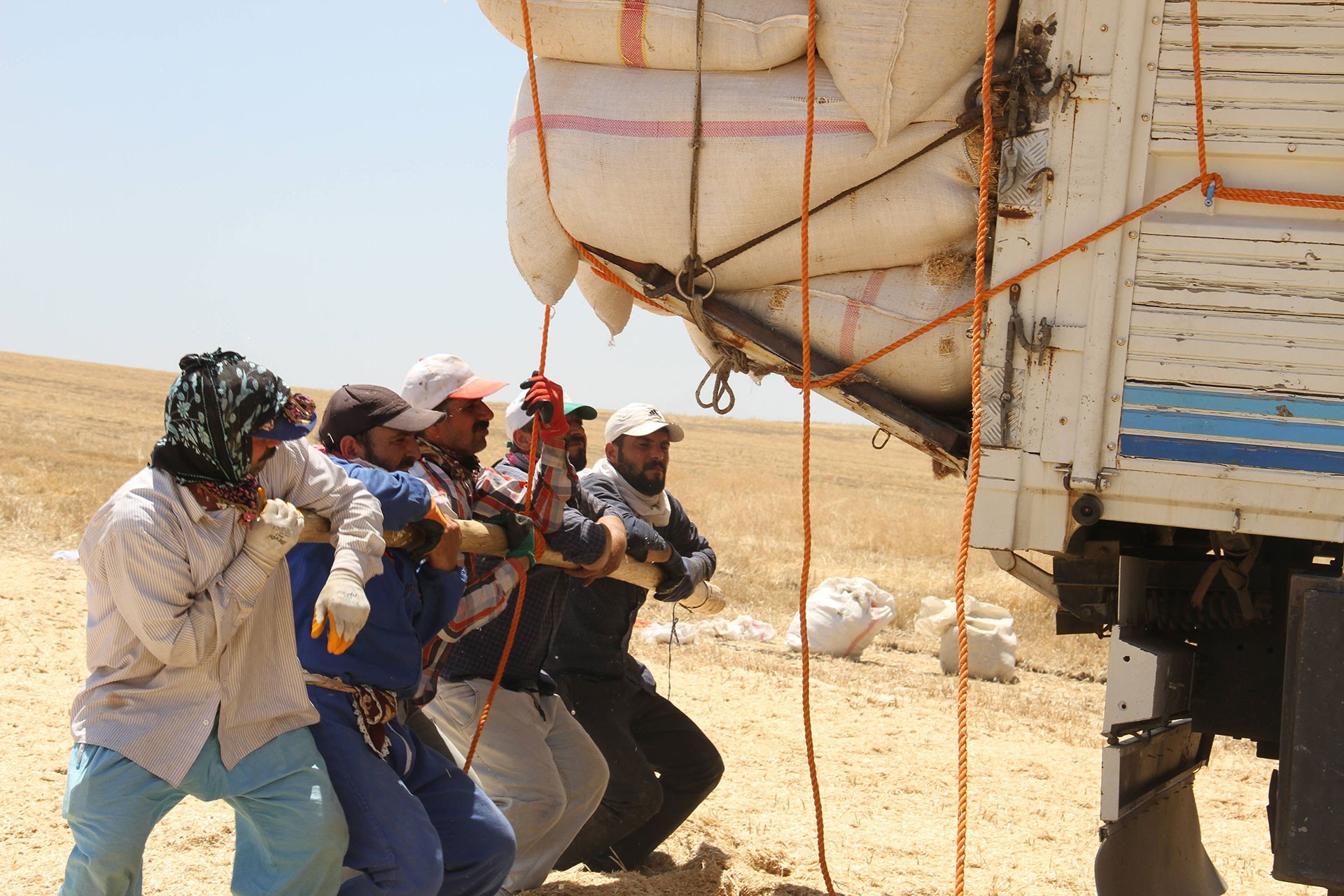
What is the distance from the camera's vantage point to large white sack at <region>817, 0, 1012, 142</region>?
316 cm

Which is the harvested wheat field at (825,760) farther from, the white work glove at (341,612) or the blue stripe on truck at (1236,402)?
the blue stripe on truck at (1236,402)

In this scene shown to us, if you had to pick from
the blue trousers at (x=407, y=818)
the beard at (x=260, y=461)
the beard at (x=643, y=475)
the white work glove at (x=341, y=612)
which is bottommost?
the blue trousers at (x=407, y=818)

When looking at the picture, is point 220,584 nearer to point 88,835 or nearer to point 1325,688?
point 88,835

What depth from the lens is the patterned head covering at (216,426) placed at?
2666 millimetres

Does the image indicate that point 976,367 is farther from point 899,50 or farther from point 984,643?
point 984,643

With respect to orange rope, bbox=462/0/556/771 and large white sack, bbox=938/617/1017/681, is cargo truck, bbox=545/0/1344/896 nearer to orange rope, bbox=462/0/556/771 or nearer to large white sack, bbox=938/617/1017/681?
orange rope, bbox=462/0/556/771

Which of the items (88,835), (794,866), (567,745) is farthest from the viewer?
(794,866)

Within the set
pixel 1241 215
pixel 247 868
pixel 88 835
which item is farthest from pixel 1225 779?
pixel 88 835

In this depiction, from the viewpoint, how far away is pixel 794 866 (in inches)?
177

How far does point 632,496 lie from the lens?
467 centimetres

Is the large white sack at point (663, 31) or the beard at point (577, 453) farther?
the beard at point (577, 453)

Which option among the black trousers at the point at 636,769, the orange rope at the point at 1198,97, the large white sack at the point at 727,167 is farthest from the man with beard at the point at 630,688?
the orange rope at the point at 1198,97

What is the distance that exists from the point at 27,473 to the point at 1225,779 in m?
13.0

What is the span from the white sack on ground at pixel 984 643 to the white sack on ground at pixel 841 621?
1.53 feet
